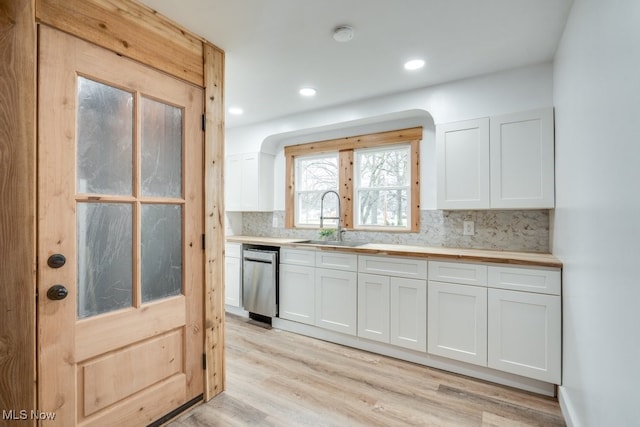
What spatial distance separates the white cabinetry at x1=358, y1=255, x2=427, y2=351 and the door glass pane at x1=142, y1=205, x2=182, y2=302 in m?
1.66

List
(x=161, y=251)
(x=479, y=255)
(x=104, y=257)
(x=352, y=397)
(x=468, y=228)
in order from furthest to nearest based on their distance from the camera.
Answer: (x=468, y=228)
(x=479, y=255)
(x=352, y=397)
(x=161, y=251)
(x=104, y=257)

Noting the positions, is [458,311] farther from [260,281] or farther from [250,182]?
[250,182]

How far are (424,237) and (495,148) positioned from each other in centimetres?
113

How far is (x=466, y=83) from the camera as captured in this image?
2781 mm

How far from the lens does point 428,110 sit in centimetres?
297

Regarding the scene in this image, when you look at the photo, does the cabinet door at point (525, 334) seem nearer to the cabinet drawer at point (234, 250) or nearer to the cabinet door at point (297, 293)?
the cabinet door at point (297, 293)

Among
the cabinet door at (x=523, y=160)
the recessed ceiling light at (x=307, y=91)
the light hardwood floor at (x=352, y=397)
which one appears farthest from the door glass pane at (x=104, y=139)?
the cabinet door at (x=523, y=160)

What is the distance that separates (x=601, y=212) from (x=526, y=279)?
1.08m

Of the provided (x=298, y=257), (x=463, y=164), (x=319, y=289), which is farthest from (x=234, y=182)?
(x=463, y=164)

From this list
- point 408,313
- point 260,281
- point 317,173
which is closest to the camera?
point 408,313

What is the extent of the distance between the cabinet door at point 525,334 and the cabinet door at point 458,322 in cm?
6

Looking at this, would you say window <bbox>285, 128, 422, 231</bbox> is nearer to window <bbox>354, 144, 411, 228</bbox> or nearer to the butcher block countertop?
window <bbox>354, 144, 411, 228</bbox>

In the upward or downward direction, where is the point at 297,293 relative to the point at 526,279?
downward

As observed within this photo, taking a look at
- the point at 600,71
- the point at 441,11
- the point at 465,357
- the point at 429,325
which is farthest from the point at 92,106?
the point at 465,357
